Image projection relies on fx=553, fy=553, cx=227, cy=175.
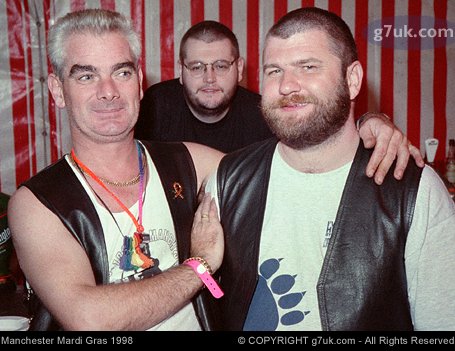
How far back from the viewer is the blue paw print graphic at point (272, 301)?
187 centimetres

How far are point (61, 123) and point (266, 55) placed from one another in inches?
115

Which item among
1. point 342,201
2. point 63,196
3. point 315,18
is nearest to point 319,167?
point 342,201

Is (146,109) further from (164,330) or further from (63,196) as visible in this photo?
(164,330)

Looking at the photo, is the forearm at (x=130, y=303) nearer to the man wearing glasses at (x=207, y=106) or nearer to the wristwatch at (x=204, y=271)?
the wristwatch at (x=204, y=271)

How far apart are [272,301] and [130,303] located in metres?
0.49

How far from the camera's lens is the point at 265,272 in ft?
6.42

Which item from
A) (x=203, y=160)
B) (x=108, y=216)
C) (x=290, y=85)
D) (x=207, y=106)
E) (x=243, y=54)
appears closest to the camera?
(x=290, y=85)

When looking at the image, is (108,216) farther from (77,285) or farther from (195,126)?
(195,126)

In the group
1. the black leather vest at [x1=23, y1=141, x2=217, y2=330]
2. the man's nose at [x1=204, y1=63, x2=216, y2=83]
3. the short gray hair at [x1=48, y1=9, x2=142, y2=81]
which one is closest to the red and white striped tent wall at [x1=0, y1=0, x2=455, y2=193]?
the man's nose at [x1=204, y1=63, x2=216, y2=83]

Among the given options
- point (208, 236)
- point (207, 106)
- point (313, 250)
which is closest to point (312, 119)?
point (313, 250)

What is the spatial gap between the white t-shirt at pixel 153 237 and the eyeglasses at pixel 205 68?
168 centimetres

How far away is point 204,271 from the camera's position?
193 centimetres

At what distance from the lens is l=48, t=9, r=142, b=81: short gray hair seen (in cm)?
207

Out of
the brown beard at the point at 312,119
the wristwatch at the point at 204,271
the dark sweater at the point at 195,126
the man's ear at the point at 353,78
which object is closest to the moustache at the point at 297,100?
the brown beard at the point at 312,119
